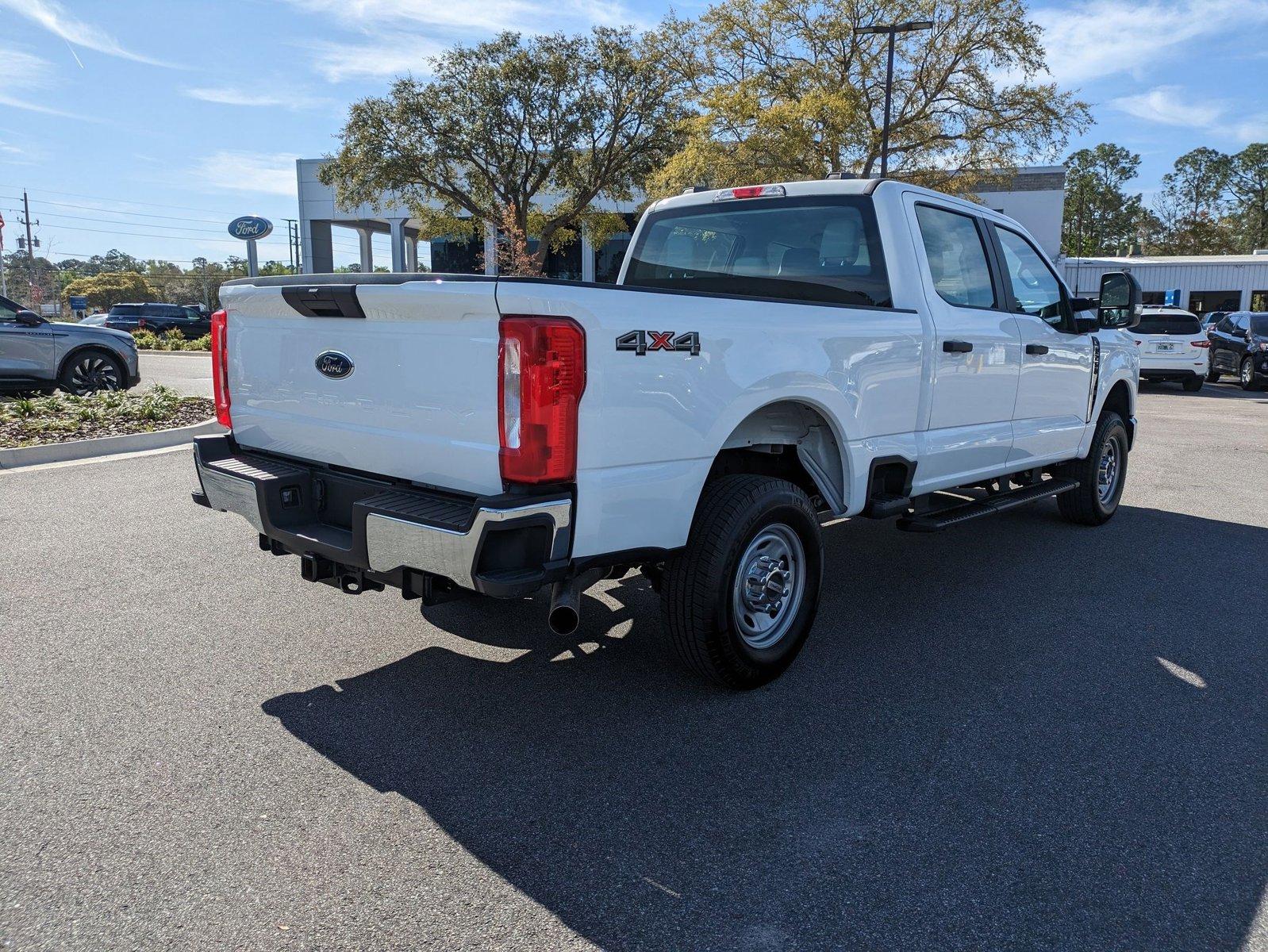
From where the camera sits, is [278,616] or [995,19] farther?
[995,19]

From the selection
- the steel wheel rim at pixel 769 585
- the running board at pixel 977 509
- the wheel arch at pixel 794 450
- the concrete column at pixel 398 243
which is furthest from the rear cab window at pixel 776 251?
the concrete column at pixel 398 243

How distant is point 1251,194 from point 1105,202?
12525 millimetres

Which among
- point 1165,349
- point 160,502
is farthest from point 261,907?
point 1165,349

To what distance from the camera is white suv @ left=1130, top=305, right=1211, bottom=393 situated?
19.6 m

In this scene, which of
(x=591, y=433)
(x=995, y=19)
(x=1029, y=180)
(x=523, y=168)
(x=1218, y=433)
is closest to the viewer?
(x=591, y=433)

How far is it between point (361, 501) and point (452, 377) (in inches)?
20.7

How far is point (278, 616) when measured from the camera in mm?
4629

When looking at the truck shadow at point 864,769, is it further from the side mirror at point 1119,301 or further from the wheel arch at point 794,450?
the side mirror at point 1119,301

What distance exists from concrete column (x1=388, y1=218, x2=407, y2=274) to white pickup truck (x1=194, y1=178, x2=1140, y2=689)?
153 feet

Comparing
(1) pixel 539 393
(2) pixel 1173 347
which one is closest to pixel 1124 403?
(1) pixel 539 393

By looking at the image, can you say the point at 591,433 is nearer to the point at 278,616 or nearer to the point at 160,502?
the point at 278,616

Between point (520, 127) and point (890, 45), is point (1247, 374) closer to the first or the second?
point (890, 45)

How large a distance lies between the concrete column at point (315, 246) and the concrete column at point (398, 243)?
377 centimetres

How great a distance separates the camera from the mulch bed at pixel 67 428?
30.9ft
